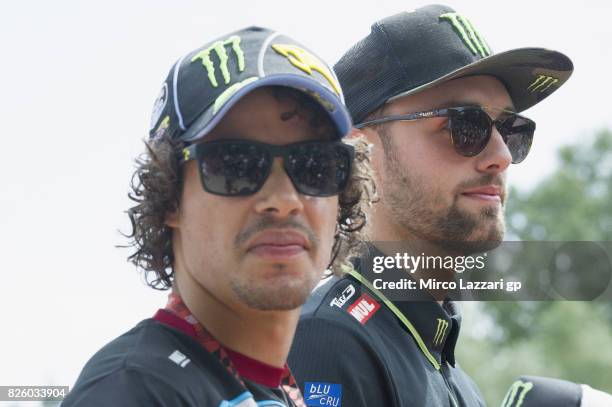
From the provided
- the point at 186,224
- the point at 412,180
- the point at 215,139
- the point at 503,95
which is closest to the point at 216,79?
the point at 215,139

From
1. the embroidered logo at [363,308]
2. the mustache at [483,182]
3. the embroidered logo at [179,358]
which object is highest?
the mustache at [483,182]

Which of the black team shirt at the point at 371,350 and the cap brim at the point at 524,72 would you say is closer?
the black team shirt at the point at 371,350

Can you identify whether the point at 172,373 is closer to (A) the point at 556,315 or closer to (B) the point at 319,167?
(B) the point at 319,167

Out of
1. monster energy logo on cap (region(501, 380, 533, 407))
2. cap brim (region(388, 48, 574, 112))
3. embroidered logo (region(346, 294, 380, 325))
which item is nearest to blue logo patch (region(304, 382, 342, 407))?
embroidered logo (region(346, 294, 380, 325))

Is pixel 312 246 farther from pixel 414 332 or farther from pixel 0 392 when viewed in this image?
pixel 0 392

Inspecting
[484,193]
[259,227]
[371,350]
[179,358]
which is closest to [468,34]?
[484,193]

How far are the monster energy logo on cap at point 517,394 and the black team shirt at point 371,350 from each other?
1.63ft

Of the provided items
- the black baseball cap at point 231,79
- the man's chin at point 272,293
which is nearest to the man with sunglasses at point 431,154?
the man's chin at point 272,293

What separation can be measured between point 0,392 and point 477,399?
224cm

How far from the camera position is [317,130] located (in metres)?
3.42

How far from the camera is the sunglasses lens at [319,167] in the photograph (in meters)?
3.31

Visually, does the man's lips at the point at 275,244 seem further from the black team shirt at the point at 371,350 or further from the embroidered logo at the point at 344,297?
the embroidered logo at the point at 344,297

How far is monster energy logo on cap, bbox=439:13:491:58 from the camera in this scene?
15.1 ft

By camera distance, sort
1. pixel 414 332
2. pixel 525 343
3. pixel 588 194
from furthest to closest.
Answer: pixel 588 194 → pixel 525 343 → pixel 414 332
